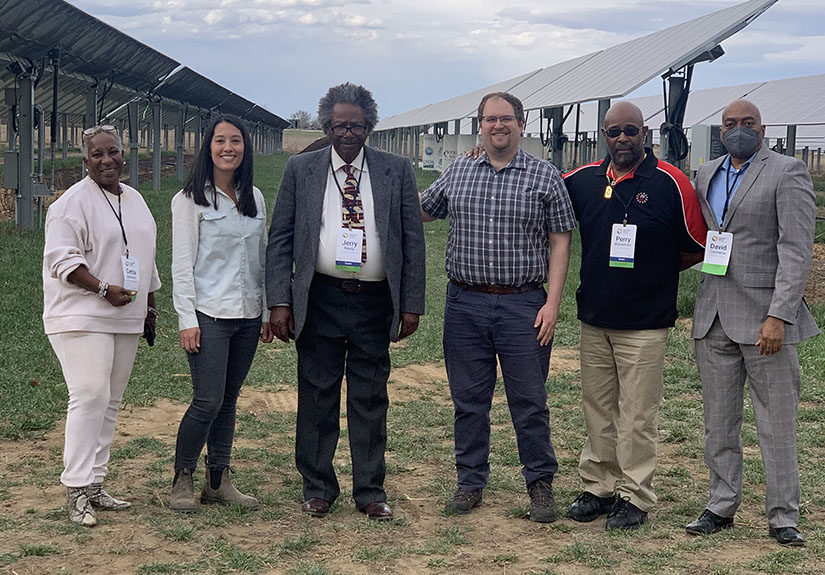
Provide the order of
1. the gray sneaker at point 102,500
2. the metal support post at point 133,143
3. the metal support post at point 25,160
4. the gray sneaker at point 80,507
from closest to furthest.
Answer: the gray sneaker at point 80,507, the gray sneaker at point 102,500, the metal support post at point 25,160, the metal support post at point 133,143

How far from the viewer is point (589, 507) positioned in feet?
15.0

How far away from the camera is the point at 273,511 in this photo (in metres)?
4.55

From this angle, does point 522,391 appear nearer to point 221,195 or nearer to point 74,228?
point 221,195

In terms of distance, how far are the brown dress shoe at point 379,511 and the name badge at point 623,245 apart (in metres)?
1.50

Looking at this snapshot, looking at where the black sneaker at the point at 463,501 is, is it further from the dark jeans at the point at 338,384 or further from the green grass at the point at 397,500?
the dark jeans at the point at 338,384

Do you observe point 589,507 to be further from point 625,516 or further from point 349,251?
point 349,251

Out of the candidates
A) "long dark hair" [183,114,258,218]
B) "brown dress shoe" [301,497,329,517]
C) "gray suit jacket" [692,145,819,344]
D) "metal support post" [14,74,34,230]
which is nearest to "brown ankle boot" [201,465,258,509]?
"brown dress shoe" [301,497,329,517]

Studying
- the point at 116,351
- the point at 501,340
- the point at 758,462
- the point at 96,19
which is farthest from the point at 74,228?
the point at 96,19

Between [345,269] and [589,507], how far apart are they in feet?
5.21

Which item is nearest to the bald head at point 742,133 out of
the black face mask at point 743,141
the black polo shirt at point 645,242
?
the black face mask at point 743,141

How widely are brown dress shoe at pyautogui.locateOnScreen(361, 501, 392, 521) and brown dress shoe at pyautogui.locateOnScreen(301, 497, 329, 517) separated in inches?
7.9

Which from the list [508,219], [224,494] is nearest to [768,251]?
[508,219]

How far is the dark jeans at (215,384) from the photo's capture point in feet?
14.0

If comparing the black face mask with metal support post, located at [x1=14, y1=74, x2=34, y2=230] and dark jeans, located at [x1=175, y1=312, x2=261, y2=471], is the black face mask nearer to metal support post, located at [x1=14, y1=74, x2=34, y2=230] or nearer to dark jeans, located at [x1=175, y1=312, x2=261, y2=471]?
dark jeans, located at [x1=175, y1=312, x2=261, y2=471]
